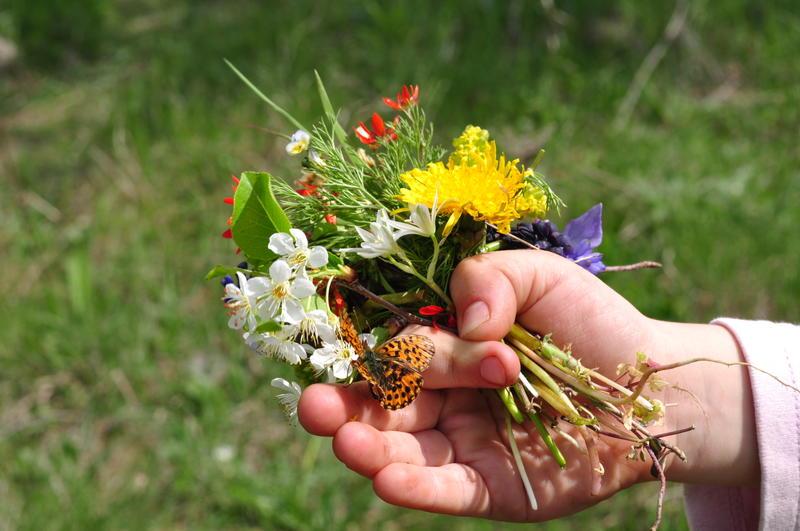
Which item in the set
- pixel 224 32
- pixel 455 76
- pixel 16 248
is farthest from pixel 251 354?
pixel 224 32

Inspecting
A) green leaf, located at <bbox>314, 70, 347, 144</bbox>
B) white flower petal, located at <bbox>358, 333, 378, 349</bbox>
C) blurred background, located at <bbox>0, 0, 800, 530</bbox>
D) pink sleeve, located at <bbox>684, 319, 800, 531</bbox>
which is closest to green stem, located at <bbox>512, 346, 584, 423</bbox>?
white flower petal, located at <bbox>358, 333, 378, 349</bbox>

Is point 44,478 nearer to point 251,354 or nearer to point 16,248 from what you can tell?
point 251,354

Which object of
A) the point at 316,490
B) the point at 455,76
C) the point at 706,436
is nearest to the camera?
the point at 706,436

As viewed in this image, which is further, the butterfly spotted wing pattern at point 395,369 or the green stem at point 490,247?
the green stem at point 490,247

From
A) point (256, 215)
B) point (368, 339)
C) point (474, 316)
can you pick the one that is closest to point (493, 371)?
point (474, 316)

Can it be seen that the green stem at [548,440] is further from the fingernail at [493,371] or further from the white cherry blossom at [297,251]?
the white cherry blossom at [297,251]

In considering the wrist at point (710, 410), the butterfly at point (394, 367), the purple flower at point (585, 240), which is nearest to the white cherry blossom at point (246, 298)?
the butterfly at point (394, 367)

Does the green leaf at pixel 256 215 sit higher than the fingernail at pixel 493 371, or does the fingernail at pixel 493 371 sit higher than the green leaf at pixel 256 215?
the green leaf at pixel 256 215
